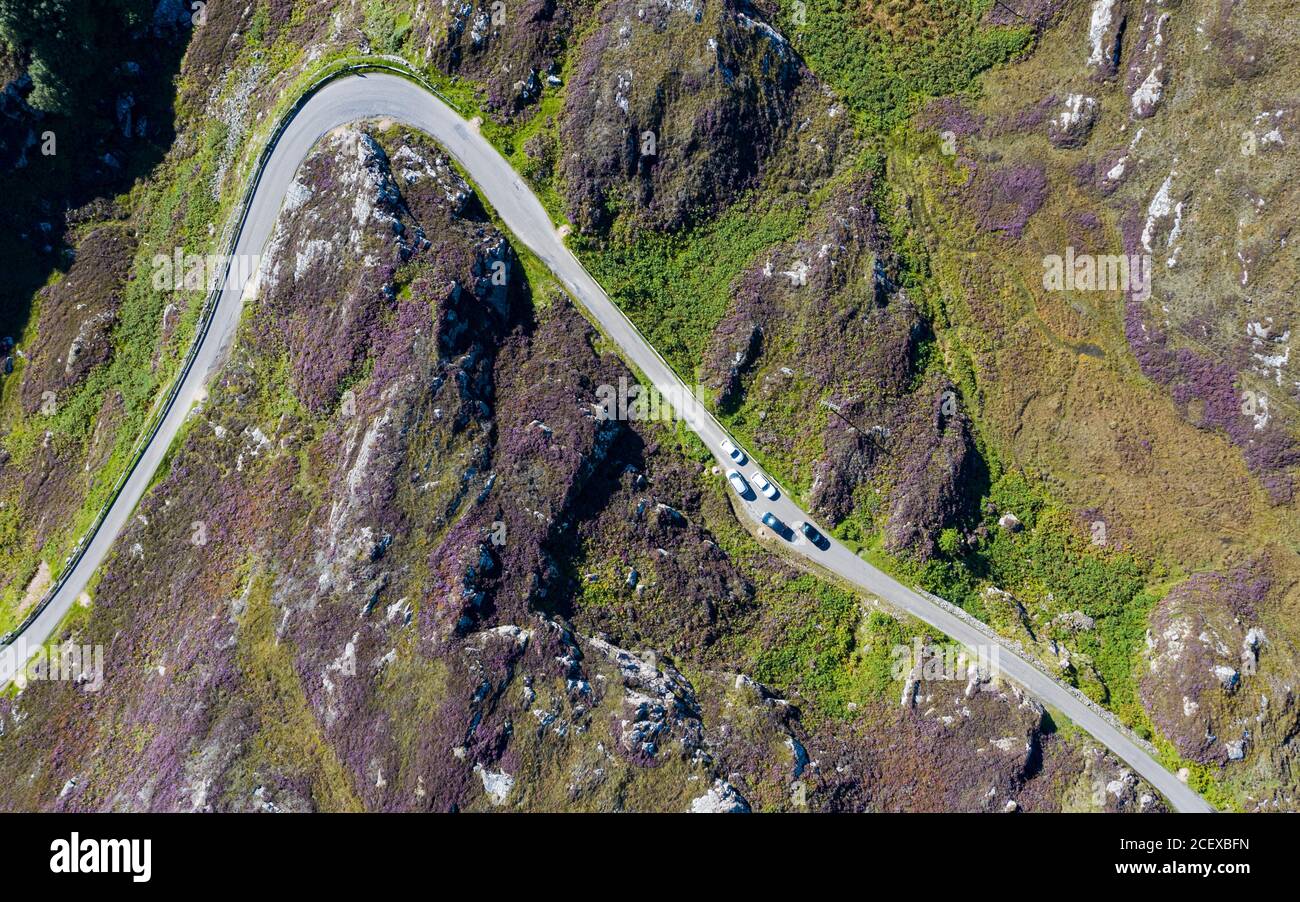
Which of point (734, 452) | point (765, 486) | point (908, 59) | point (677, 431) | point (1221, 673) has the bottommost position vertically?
point (1221, 673)

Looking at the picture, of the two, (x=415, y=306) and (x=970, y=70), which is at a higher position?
(x=970, y=70)

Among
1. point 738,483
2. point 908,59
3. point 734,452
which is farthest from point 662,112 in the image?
A: point 738,483

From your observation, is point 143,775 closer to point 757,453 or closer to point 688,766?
point 688,766

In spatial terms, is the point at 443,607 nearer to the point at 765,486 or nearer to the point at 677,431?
the point at 677,431

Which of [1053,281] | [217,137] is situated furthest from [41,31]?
[1053,281]

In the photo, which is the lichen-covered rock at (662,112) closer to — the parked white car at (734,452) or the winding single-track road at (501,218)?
the winding single-track road at (501,218)
